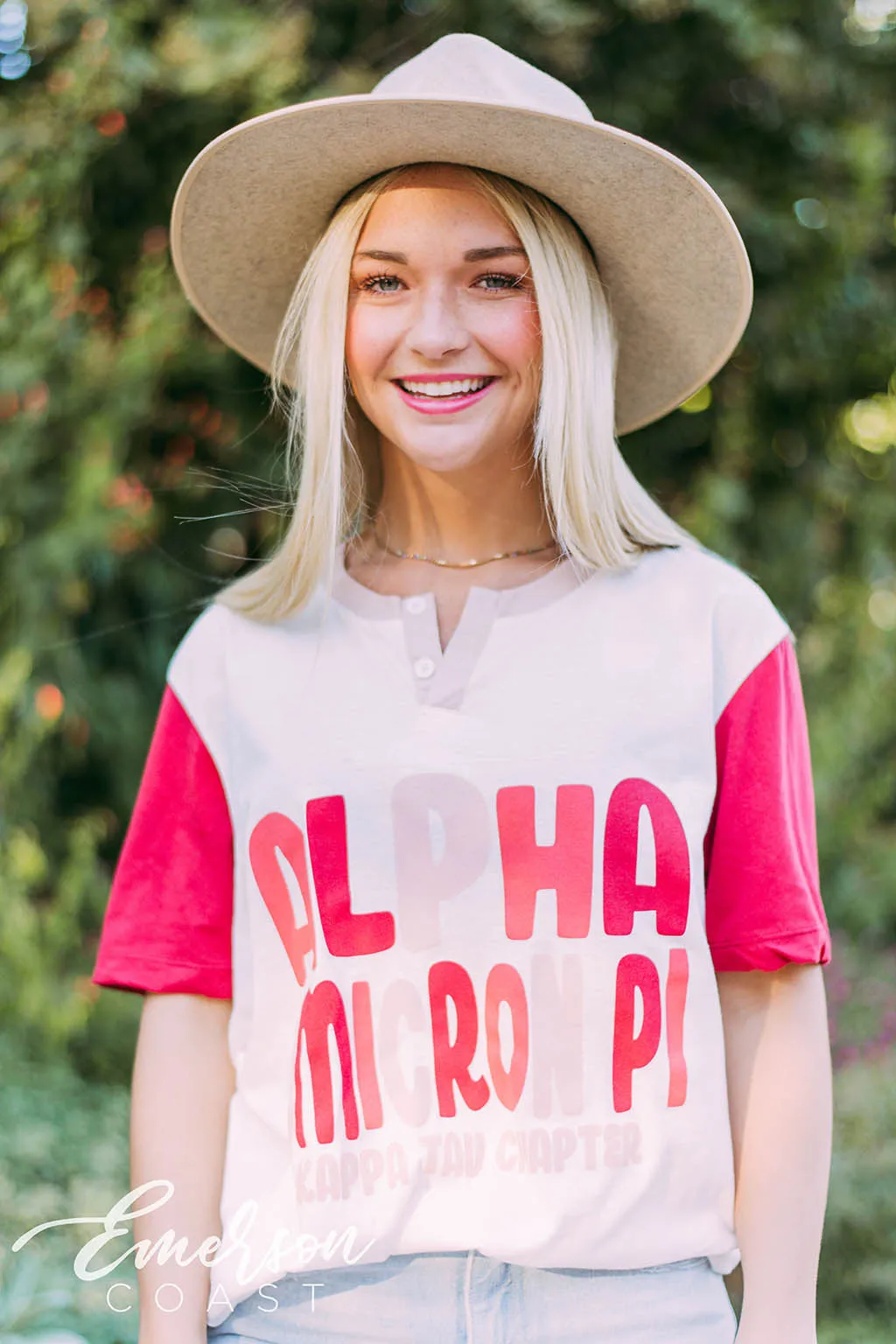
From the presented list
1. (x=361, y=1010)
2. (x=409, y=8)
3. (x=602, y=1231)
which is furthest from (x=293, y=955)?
(x=409, y=8)

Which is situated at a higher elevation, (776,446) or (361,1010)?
(776,446)

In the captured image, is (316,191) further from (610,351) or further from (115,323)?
(115,323)

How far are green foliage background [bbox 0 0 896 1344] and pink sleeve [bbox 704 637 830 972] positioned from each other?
63.5 inches

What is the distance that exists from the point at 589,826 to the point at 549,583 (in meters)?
0.29

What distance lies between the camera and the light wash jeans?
1.26 metres

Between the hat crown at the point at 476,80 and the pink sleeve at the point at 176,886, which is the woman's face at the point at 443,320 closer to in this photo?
the hat crown at the point at 476,80

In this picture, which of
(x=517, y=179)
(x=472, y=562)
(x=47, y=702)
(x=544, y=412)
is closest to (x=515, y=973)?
(x=472, y=562)

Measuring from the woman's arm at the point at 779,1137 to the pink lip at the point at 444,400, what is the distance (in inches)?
26.4

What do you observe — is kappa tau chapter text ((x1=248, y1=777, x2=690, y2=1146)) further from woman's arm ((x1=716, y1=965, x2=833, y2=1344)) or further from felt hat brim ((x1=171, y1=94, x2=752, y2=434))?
felt hat brim ((x1=171, y1=94, x2=752, y2=434))

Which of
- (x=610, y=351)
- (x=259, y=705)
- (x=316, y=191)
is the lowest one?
(x=259, y=705)

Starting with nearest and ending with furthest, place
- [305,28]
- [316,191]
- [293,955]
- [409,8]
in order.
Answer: [293,955] < [316,191] < [305,28] < [409,8]

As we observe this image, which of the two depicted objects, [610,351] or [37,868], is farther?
[37,868]

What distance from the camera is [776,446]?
4.10m

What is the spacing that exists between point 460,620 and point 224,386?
7.34ft
